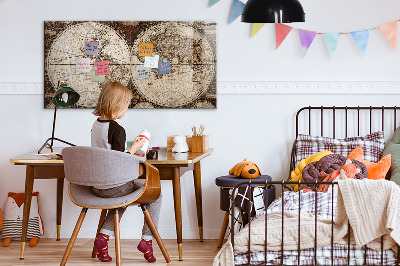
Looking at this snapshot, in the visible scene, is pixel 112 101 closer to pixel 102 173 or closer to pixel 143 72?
pixel 102 173

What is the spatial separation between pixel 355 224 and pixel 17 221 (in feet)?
8.11

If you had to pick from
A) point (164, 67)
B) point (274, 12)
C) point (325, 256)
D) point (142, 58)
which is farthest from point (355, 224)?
point (142, 58)

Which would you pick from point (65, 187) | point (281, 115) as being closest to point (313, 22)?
point (281, 115)

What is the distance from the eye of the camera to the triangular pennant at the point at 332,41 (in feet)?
13.9

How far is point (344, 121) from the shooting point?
4.29m

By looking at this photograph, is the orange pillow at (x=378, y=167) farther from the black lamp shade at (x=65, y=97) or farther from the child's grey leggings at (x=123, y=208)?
the black lamp shade at (x=65, y=97)

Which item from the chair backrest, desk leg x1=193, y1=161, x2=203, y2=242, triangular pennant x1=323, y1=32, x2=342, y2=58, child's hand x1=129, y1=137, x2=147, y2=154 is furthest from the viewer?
triangular pennant x1=323, y1=32, x2=342, y2=58

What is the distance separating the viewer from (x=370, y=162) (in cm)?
393

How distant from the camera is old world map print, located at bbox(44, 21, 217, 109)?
169 inches

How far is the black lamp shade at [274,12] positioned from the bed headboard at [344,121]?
1272mm

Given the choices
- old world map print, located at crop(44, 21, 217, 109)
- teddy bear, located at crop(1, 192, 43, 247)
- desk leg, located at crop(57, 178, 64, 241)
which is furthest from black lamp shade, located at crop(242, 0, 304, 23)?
teddy bear, located at crop(1, 192, 43, 247)

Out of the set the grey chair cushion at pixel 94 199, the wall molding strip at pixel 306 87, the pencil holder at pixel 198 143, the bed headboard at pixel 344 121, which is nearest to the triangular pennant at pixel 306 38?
the wall molding strip at pixel 306 87

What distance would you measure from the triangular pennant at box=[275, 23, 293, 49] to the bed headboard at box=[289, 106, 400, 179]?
1.70ft

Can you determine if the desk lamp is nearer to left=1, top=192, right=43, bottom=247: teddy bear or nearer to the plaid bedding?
left=1, top=192, right=43, bottom=247: teddy bear
